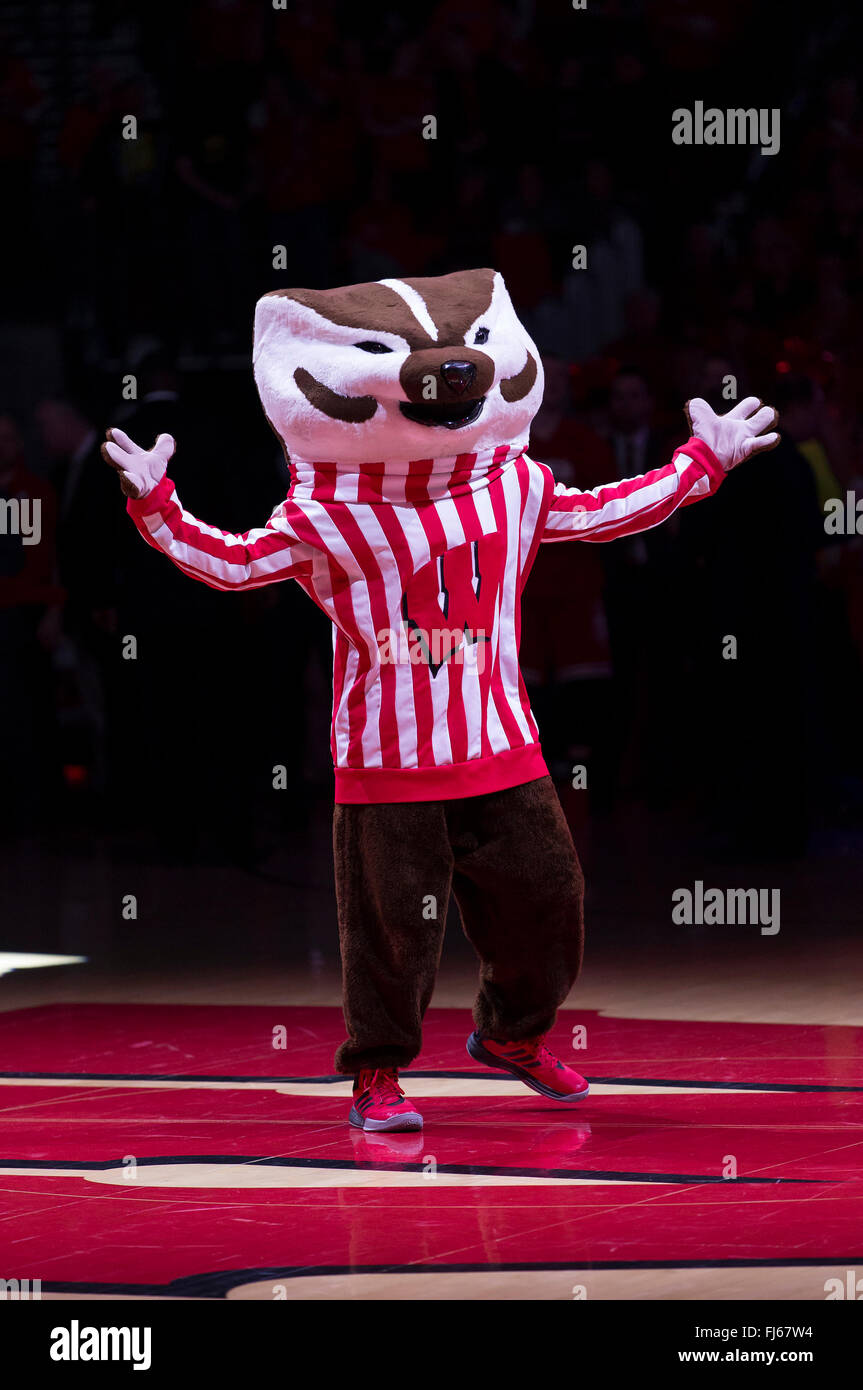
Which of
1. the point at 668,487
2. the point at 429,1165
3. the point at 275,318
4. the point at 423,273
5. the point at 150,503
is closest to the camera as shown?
the point at 429,1165

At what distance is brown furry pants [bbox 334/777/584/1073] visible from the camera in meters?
3.91

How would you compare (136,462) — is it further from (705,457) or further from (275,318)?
(705,457)

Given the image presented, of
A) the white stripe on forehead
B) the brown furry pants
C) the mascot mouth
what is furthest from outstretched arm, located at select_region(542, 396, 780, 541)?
the brown furry pants

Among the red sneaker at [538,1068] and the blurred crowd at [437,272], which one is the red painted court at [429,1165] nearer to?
the red sneaker at [538,1068]

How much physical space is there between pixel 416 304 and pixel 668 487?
2.02 ft

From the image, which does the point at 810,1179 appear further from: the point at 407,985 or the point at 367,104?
the point at 367,104

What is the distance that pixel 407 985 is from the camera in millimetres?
3928

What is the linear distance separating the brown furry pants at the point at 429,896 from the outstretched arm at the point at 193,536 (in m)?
0.47

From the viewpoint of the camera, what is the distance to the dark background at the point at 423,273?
7.24m

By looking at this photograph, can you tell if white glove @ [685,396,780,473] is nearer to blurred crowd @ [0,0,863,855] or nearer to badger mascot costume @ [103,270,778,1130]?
badger mascot costume @ [103,270,778,1130]

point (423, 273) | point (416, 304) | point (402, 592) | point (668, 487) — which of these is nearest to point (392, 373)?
point (416, 304)

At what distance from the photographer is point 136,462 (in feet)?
12.7

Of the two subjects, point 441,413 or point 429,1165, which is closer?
point 429,1165

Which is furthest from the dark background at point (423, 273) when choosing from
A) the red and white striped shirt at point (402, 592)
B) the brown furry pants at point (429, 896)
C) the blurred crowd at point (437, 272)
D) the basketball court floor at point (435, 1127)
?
the red and white striped shirt at point (402, 592)
